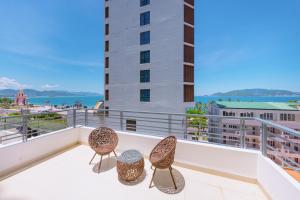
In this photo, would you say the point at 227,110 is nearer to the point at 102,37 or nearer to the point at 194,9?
the point at 194,9

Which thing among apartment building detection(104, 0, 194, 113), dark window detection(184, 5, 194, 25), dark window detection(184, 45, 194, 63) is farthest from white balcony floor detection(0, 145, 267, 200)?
dark window detection(184, 5, 194, 25)

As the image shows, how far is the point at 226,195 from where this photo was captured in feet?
7.14

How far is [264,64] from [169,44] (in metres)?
22.5

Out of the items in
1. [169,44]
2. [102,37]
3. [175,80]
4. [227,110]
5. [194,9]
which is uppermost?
[194,9]

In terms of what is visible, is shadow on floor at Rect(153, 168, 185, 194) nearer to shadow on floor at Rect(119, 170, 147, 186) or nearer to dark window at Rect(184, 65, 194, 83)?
shadow on floor at Rect(119, 170, 147, 186)

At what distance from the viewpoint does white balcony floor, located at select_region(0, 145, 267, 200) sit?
214 centimetres

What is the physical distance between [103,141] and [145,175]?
4.04ft

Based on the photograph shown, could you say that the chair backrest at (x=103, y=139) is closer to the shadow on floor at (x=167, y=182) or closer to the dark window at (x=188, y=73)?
the shadow on floor at (x=167, y=182)

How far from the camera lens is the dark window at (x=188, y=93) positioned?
43.1ft

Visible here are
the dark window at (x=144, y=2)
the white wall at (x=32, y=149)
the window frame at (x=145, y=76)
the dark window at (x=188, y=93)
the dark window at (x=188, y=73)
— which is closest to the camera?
the white wall at (x=32, y=149)

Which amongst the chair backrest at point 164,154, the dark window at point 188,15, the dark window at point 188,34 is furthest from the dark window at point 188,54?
the chair backrest at point 164,154

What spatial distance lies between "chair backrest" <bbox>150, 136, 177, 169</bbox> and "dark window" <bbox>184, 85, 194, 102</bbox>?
1087cm

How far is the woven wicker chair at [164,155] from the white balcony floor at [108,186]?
23cm

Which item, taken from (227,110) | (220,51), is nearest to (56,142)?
(227,110)
